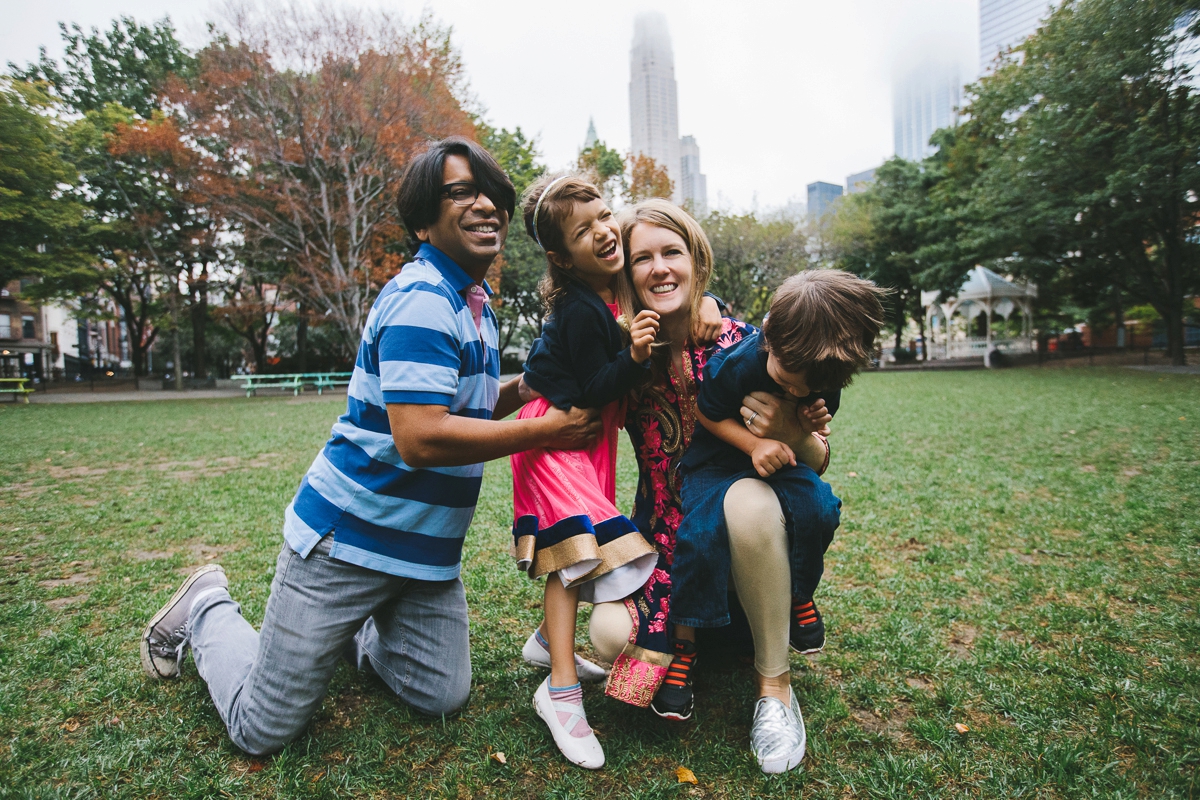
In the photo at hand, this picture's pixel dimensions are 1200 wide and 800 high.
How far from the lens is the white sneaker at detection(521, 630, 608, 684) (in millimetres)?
2518

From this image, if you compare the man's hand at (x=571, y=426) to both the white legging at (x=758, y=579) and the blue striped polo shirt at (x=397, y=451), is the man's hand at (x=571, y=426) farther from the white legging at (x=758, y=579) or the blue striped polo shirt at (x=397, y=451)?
the white legging at (x=758, y=579)

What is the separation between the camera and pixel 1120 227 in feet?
61.3

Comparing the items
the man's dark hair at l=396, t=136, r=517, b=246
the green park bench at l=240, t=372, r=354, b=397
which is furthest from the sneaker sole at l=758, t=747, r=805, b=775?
the green park bench at l=240, t=372, r=354, b=397

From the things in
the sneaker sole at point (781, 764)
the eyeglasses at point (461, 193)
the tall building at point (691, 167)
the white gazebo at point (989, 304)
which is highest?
the tall building at point (691, 167)

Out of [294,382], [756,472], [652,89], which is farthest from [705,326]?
[652,89]

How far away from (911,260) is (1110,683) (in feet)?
105

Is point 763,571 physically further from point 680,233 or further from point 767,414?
point 680,233

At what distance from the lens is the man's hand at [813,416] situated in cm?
202

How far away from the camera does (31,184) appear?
17.7 metres

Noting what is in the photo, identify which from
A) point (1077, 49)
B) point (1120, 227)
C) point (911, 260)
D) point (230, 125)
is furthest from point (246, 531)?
point (911, 260)

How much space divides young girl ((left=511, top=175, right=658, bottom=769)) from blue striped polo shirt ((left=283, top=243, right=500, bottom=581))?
0.81ft

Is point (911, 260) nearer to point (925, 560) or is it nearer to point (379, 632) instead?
point (925, 560)

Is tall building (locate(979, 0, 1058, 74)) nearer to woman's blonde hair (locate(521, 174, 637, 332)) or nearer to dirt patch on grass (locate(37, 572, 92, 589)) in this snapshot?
woman's blonde hair (locate(521, 174, 637, 332))

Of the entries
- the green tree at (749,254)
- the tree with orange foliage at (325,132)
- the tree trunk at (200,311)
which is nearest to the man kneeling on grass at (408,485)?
the tree with orange foliage at (325,132)
